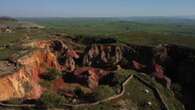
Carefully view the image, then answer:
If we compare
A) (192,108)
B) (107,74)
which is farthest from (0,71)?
(192,108)

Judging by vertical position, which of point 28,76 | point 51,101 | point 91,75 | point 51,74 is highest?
point 51,101

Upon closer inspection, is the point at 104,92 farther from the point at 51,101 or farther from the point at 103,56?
the point at 103,56

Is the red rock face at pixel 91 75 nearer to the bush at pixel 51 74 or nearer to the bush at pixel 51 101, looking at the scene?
the bush at pixel 51 74

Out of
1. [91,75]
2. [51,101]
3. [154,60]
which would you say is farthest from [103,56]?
[51,101]

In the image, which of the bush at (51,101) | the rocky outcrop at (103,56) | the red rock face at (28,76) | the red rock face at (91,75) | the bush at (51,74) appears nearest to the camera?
the bush at (51,101)

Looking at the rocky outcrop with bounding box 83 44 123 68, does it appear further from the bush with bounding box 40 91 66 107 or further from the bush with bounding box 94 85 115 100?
the bush with bounding box 40 91 66 107

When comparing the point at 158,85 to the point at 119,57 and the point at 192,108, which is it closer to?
the point at 192,108

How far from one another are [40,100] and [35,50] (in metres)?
19.8

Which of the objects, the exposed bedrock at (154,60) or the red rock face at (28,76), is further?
the exposed bedrock at (154,60)

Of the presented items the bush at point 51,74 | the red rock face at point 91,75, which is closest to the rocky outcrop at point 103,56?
the red rock face at point 91,75

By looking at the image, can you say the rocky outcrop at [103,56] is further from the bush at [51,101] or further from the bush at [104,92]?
the bush at [51,101]

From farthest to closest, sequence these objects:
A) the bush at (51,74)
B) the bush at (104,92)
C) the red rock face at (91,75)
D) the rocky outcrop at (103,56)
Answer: the rocky outcrop at (103,56) < the bush at (51,74) < the red rock face at (91,75) < the bush at (104,92)

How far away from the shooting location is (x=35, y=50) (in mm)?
58906

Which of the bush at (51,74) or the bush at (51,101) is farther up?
the bush at (51,101)
